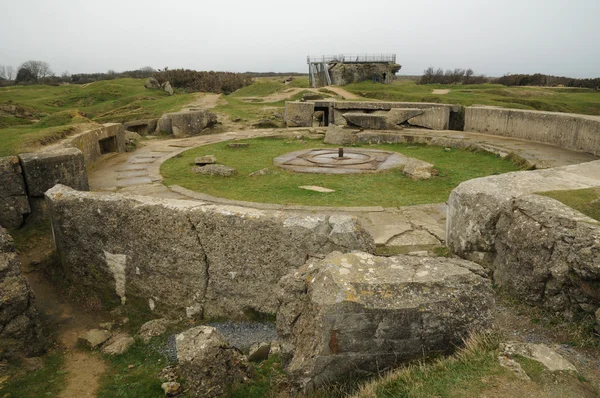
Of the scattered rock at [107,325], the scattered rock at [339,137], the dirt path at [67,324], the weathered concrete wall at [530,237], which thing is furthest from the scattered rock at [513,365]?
the scattered rock at [339,137]

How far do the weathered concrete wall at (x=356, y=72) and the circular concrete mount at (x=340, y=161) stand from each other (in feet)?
107

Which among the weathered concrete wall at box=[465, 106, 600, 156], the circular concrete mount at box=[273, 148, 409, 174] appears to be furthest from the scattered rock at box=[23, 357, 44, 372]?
the weathered concrete wall at box=[465, 106, 600, 156]

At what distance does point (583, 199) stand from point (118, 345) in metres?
5.33

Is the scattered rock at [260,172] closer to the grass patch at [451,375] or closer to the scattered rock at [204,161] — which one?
the scattered rock at [204,161]

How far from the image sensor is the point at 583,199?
4.38 m

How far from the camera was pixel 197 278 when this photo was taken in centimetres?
507

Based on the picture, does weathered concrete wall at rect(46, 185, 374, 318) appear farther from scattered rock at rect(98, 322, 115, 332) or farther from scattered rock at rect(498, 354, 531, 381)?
scattered rock at rect(498, 354, 531, 381)

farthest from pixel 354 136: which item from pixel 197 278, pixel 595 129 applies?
pixel 197 278

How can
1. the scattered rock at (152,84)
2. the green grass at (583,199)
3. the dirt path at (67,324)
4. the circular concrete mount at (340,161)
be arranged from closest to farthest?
the green grass at (583,199) < the dirt path at (67,324) < the circular concrete mount at (340,161) < the scattered rock at (152,84)

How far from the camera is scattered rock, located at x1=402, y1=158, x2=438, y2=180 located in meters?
8.79

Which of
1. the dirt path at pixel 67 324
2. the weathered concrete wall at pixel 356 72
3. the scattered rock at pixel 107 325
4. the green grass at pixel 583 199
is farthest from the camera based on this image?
the weathered concrete wall at pixel 356 72

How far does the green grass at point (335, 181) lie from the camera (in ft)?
24.5

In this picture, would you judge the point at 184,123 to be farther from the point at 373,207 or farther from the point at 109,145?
the point at 373,207

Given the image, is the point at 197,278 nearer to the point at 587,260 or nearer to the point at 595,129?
the point at 587,260
